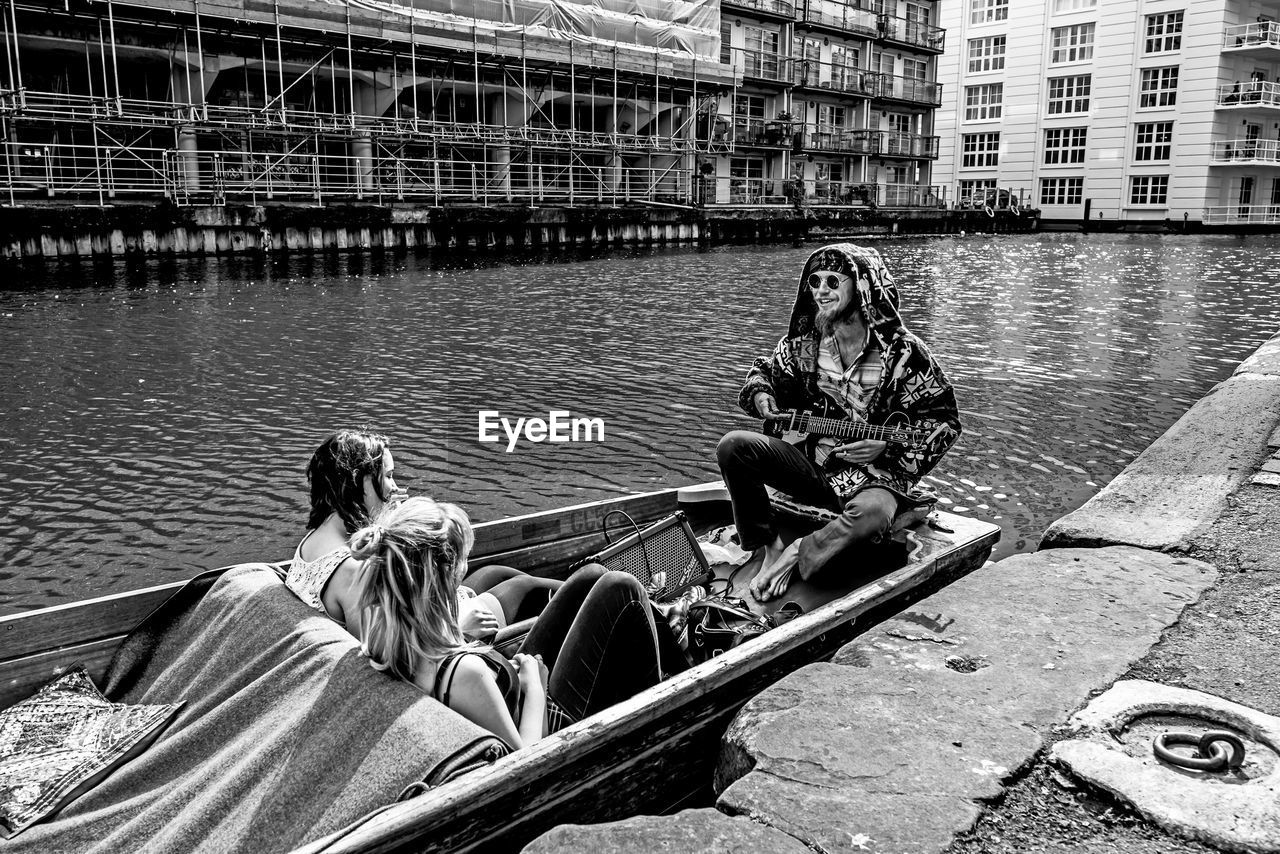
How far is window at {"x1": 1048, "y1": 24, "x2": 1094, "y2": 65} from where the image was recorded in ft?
200

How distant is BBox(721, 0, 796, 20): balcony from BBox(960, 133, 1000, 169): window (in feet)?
69.5

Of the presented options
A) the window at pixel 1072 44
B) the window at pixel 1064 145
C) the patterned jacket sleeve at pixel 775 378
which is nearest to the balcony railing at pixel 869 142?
the window at pixel 1064 145

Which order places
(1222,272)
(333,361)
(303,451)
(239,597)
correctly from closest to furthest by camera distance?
(239,597)
(303,451)
(333,361)
(1222,272)

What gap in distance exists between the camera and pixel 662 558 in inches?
202

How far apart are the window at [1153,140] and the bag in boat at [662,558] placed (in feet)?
211

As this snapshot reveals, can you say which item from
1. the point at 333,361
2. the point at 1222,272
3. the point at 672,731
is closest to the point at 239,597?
the point at 672,731

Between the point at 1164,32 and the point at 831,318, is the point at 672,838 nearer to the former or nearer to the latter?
the point at 831,318

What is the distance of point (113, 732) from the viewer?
331cm

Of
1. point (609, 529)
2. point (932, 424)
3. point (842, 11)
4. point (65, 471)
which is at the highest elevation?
point (842, 11)

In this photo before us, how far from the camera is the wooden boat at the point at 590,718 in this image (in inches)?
110

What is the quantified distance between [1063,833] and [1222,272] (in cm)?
3227

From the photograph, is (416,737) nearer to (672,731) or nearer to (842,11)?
(672,731)

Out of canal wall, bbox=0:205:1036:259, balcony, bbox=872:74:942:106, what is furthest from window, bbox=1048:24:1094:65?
canal wall, bbox=0:205:1036:259

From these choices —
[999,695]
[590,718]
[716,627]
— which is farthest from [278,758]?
[999,695]
